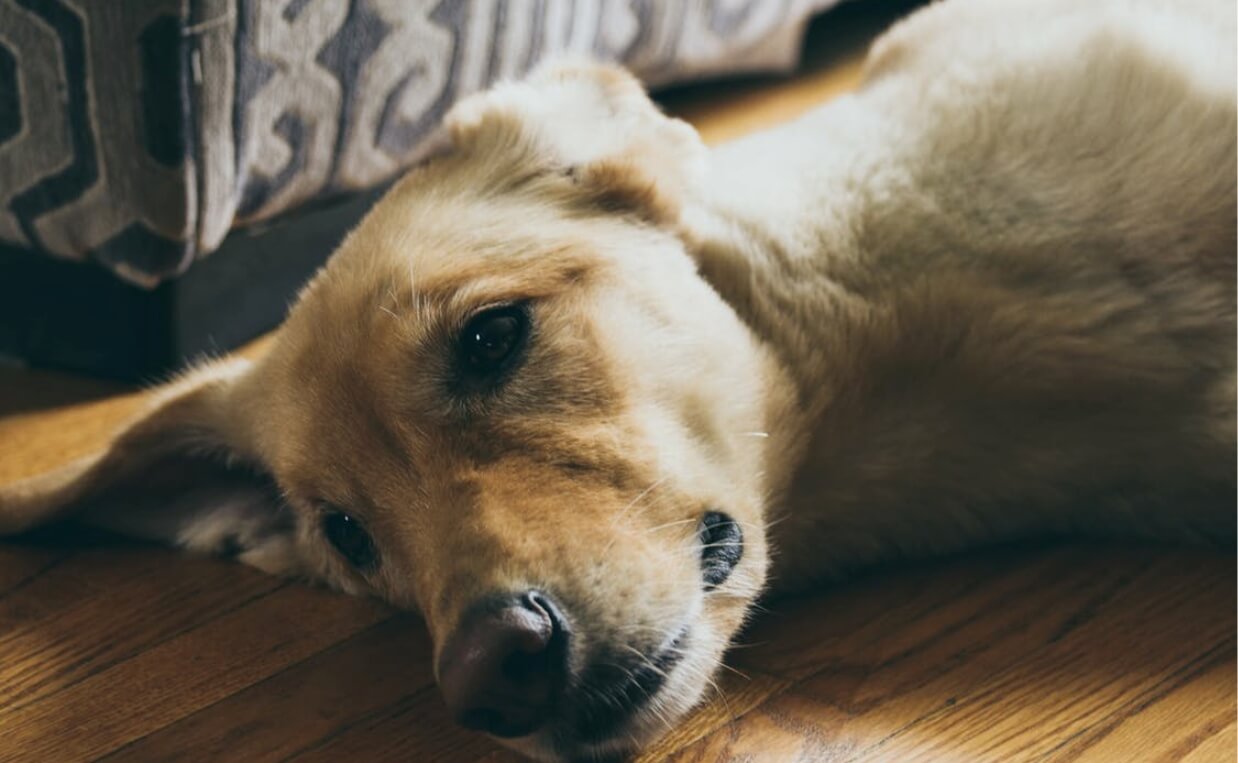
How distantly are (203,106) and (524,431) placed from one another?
0.91m

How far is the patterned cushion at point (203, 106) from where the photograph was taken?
2092mm

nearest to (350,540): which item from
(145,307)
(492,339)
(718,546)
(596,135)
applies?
(492,339)

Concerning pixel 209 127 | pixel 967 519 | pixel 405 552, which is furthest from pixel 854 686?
pixel 209 127

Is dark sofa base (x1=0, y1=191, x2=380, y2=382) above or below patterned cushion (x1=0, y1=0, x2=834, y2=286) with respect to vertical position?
below

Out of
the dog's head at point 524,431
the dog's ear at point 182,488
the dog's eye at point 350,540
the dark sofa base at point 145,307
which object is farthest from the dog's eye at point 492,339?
the dark sofa base at point 145,307

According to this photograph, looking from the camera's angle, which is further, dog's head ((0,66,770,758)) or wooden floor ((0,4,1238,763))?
wooden floor ((0,4,1238,763))

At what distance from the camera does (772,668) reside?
1.70m

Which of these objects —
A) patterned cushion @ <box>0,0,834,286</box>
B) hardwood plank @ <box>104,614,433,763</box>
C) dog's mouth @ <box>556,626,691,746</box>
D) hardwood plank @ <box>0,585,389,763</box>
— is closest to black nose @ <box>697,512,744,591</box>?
dog's mouth @ <box>556,626,691,746</box>

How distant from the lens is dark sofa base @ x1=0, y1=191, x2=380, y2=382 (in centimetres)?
250

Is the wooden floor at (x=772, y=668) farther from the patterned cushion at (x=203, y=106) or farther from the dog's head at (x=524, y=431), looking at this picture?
the patterned cushion at (x=203, y=106)

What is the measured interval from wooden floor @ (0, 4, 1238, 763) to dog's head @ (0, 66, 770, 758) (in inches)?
3.6

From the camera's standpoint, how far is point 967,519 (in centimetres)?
186

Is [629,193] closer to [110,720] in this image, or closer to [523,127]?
[523,127]

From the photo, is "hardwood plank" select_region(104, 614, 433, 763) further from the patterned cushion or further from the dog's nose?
the patterned cushion
